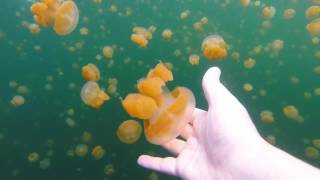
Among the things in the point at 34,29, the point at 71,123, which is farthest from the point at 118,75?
the point at 34,29

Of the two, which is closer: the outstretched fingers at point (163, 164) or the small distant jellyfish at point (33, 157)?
the outstretched fingers at point (163, 164)

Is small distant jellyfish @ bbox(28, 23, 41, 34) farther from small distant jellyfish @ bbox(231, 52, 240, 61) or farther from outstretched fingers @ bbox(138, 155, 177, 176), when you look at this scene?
outstretched fingers @ bbox(138, 155, 177, 176)

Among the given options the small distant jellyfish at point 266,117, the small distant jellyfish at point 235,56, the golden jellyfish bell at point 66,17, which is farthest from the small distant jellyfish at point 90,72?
the small distant jellyfish at point 235,56

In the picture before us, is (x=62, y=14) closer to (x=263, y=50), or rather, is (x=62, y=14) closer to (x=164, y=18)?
(x=164, y=18)

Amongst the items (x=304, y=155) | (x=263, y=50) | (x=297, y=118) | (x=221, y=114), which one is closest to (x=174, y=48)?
(x=263, y=50)

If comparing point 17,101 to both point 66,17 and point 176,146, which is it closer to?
point 66,17

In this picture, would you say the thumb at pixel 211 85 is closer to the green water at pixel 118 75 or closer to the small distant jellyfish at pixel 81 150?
the green water at pixel 118 75

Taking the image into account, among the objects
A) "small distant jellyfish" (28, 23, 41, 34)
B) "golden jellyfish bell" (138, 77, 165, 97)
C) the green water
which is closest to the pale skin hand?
"golden jellyfish bell" (138, 77, 165, 97)
